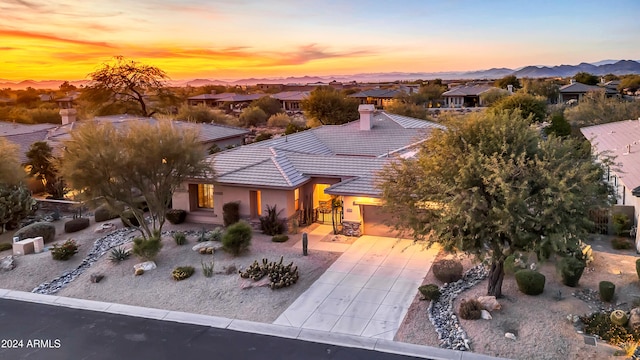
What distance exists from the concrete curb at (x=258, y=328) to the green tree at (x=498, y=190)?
9.31 ft

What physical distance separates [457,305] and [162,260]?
11732 millimetres

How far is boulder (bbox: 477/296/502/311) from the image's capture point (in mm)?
15352

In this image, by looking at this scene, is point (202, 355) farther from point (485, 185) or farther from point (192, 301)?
point (485, 185)

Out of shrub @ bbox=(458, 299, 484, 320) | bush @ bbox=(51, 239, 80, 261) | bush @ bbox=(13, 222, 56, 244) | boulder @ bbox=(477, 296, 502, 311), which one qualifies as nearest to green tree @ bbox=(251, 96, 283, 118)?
bush @ bbox=(13, 222, 56, 244)

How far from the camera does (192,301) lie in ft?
57.4

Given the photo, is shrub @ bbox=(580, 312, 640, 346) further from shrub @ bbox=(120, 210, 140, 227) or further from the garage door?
shrub @ bbox=(120, 210, 140, 227)

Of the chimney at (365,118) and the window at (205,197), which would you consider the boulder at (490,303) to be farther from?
the chimney at (365,118)

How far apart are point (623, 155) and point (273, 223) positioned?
57.3 feet

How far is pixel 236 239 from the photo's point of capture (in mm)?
20828

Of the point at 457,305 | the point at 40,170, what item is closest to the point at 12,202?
the point at 40,170

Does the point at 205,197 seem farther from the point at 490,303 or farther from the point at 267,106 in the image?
the point at 267,106

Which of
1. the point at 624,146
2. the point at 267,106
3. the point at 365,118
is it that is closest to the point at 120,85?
the point at 267,106

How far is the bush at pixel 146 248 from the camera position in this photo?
2084cm

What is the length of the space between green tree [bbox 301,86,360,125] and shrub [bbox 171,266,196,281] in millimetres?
42201
